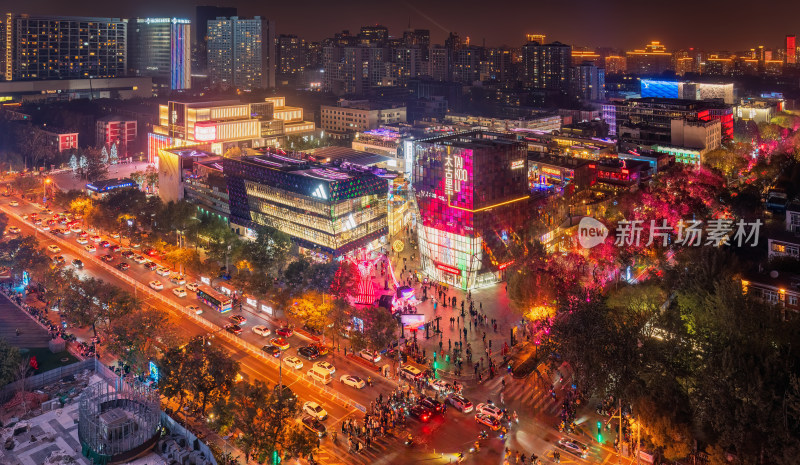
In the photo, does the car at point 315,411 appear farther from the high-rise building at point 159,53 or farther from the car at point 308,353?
the high-rise building at point 159,53

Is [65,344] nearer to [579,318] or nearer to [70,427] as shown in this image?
[70,427]

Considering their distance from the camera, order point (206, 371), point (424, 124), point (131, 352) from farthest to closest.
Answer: point (424, 124), point (131, 352), point (206, 371)

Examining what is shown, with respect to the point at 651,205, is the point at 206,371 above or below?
below

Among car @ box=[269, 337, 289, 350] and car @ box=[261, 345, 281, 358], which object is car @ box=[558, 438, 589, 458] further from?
car @ box=[269, 337, 289, 350]

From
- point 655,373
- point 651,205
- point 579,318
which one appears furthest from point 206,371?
point 651,205

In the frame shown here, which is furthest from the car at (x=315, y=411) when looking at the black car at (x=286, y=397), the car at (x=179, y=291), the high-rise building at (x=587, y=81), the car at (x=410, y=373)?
the high-rise building at (x=587, y=81)
